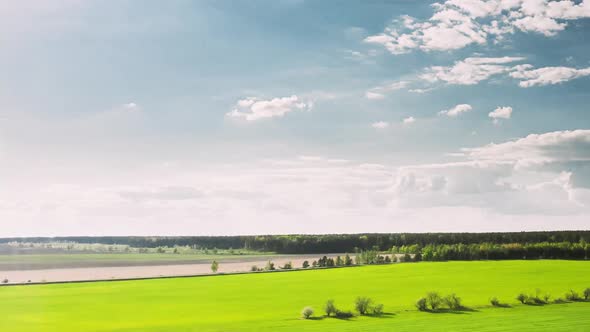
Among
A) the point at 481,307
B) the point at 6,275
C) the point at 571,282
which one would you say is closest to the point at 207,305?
the point at 481,307

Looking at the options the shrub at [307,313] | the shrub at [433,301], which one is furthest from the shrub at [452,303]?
the shrub at [307,313]

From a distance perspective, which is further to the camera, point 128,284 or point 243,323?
point 128,284

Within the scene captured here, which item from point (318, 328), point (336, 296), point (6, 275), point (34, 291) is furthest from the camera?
point (6, 275)

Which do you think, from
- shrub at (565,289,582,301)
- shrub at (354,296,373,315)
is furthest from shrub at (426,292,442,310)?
shrub at (565,289,582,301)

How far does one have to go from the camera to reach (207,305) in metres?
66.5

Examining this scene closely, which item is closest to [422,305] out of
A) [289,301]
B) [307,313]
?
[307,313]

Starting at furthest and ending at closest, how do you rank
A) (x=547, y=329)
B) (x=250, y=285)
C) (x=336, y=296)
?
(x=250, y=285), (x=336, y=296), (x=547, y=329)

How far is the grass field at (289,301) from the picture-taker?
166 feet

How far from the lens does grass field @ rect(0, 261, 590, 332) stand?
1992 inches

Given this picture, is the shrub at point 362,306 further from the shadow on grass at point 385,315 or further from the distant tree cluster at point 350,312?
the shadow on grass at point 385,315

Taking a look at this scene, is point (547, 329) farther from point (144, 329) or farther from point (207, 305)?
point (207, 305)

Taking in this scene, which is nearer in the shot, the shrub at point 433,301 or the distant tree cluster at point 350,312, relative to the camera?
the distant tree cluster at point 350,312

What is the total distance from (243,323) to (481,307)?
23.1m

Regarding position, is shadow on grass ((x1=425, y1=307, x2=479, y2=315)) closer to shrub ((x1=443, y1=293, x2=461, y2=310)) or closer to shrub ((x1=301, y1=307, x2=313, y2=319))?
shrub ((x1=443, y1=293, x2=461, y2=310))
